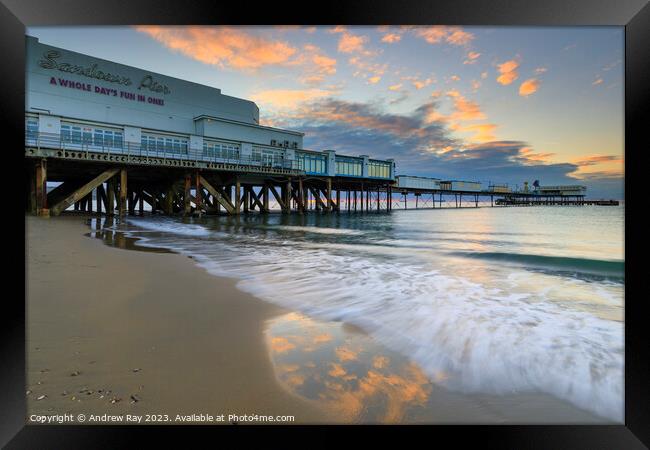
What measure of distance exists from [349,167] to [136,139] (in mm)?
20936

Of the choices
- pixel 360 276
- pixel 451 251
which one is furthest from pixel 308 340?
pixel 451 251

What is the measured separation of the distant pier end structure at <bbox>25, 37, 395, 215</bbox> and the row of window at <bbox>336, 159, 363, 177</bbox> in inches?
204

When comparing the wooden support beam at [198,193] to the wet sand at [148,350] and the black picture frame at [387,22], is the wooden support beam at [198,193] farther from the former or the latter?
the black picture frame at [387,22]

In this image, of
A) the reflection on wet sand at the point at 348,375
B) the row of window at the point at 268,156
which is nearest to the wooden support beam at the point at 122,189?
the row of window at the point at 268,156

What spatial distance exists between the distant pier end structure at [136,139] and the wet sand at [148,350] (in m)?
14.1

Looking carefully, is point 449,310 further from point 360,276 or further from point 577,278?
point 577,278

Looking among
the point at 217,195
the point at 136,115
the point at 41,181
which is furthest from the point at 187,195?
the point at 136,115

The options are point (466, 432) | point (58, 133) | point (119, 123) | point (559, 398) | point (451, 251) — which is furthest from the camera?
point (119, 123)

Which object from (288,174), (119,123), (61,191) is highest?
(119,123)

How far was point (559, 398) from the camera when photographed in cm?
181

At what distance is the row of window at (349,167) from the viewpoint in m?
34.8

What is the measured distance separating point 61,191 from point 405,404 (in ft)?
88.7

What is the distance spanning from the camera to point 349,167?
35969 mm
